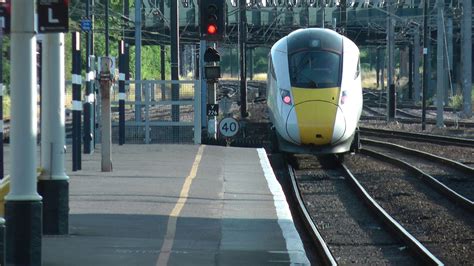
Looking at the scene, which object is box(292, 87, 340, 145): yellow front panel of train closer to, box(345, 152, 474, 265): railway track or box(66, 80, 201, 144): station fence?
box(345, 152, 474, 265): railway track

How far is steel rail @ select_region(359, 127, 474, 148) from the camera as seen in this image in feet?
107

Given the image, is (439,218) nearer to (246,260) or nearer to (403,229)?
(403,229)

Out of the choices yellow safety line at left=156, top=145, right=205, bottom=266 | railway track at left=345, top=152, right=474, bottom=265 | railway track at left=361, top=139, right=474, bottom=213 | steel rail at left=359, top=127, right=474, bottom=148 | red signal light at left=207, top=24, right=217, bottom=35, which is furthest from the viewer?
steel rail at left=359, top=127, right=474, bottom=148

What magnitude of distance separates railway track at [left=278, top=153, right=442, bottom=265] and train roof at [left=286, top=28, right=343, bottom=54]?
2.93 metres

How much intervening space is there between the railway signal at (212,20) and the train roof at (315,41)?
1744 mm

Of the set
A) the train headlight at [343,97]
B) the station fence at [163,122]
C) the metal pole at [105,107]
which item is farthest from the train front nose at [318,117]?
the metal pole at [105,107]

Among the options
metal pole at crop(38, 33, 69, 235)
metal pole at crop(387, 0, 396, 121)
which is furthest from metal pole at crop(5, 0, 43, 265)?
metal pole at crop(387, 0, 396, 121)

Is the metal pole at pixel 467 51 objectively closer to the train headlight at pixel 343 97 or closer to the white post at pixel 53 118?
the train headlight at pixel 343 97

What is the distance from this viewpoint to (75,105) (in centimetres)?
1877

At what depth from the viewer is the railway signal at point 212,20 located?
2458 cm

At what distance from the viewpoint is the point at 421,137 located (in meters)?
36.2

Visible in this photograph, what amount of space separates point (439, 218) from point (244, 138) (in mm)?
19139

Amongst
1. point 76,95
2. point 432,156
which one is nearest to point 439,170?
point 432,156

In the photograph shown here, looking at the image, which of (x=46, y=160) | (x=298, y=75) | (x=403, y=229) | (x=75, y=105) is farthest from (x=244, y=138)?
(x=46, y=160)
